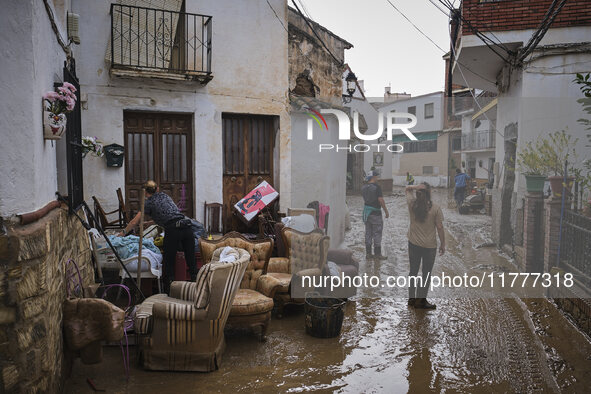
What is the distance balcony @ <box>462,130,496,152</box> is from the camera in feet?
19.9

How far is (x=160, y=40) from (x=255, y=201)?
351 centimetres

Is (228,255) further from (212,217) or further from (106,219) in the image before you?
(212,217)

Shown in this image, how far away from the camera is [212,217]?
28.8 ft

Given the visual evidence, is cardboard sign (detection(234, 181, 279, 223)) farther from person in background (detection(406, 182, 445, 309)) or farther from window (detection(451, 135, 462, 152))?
window (detection(451, 135, 462, 152))

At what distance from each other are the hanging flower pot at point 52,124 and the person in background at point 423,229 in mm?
3920

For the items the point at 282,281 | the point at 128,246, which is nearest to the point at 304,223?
the point at 282,281

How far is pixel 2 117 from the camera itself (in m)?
3.23

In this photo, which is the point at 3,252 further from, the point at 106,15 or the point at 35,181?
the point at 106,15

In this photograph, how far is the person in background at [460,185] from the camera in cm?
545

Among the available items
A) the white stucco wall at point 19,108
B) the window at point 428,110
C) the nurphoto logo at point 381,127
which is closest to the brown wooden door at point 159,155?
the nurphoto logo at point 381,127

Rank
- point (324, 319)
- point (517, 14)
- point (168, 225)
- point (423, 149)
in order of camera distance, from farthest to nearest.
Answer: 1. point (517, 14)
2. point (168, 225)
3. point (423, 149)
4. point (324, 319)

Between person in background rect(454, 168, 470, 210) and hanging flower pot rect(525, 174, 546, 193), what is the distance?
34.6 inches

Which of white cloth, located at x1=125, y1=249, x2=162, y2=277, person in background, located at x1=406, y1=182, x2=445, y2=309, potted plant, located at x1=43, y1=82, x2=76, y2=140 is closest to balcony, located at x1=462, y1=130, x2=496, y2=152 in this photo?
person in background, located at x1=406, y1=182, x2=445, y2=309

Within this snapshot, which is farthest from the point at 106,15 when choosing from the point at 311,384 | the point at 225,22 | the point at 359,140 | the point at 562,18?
the point at 562,18
